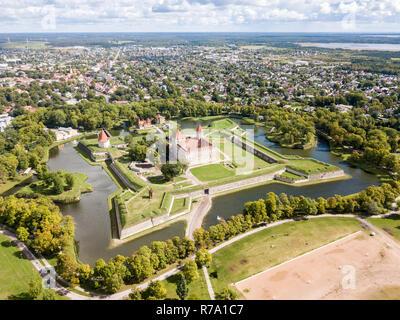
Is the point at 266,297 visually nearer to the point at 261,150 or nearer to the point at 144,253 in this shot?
the point at 144,253

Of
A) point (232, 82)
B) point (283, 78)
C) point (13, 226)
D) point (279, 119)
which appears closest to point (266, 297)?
point (13, 226)

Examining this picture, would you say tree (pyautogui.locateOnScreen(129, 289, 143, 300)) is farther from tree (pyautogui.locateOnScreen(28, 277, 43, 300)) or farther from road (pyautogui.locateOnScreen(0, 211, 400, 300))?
tree (pyautogui.locateOnScreen(28, 277, 43, 300))

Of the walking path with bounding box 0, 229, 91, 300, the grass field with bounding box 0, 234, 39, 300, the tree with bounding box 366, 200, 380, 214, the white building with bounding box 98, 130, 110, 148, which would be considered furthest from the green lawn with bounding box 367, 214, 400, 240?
the white building with bounding box 98, 130, 110, 148

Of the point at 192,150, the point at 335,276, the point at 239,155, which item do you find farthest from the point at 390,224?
the point at 192,150

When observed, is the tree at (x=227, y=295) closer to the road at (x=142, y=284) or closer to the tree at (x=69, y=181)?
the road at (x=142, y=284)

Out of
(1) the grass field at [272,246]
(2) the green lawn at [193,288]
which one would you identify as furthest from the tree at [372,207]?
(2) the green lawn at [193,288]
